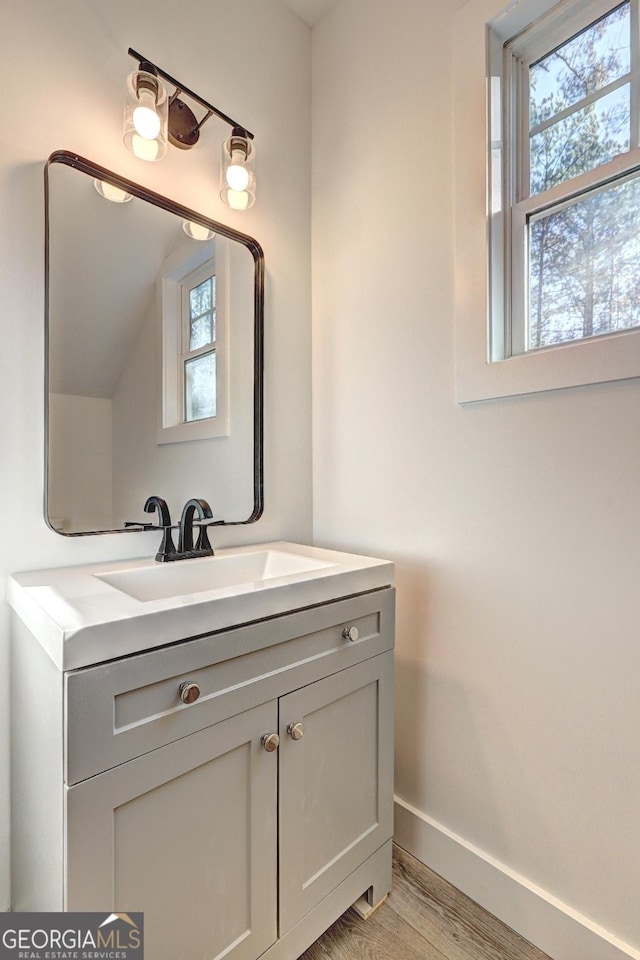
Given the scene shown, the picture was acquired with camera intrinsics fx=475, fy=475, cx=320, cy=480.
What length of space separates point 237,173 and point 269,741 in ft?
4.90

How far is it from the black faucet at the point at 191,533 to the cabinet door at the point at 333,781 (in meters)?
0.48

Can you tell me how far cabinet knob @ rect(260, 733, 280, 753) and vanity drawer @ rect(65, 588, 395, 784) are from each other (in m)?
0.07

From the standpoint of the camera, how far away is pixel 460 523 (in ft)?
4.28

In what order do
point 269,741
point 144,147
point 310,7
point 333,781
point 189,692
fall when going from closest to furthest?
point 189,692, point 269,741, point 333,781, point 144,147, point 310,7

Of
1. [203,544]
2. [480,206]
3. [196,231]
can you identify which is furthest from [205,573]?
[480,206]

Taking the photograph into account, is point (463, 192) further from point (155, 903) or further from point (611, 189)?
point (155, 903)

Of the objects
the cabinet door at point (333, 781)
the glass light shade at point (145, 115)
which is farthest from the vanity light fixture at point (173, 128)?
the cabinet door at point (333, 781)

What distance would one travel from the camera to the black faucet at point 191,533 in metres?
1.29

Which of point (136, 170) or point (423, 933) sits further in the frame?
point (136, 170)

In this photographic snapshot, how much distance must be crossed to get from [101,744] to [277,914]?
2.00 feet

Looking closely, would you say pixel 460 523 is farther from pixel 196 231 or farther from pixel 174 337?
pixel 196 231

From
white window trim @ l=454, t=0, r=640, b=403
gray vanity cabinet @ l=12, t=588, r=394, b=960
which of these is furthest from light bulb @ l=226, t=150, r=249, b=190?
gray vanity cabinet @ l=12, t=588, r=394, b=960

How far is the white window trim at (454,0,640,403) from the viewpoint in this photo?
1.16m

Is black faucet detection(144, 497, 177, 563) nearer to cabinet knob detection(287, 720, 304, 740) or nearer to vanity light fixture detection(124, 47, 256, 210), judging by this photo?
cabinet knob detection(287, 720, 304, 740)
